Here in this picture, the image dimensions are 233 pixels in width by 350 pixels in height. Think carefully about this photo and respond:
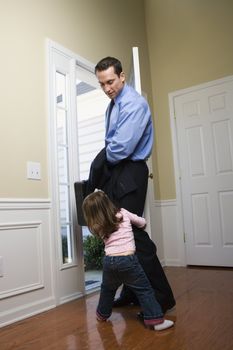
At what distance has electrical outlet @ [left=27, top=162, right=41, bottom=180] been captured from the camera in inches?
83.7

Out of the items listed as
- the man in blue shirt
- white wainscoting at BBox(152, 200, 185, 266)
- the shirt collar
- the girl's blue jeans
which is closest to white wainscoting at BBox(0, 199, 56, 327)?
the man in blue shirt

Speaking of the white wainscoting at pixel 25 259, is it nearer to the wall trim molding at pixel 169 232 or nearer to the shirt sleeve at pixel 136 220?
the shirt sleeve at pixel 136 220

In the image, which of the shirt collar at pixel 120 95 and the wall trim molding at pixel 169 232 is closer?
the shirt collar at pixel 120 95

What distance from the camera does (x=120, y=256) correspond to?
5.33 feet

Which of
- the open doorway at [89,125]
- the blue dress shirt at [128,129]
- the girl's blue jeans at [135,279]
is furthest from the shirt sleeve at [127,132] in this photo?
the open doorway at [89,125]

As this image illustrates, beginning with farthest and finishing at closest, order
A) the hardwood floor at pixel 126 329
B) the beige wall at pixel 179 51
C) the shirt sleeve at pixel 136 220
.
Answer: the beige wall at pixel 179 51
the shirt sleeve at pixel 136 220
the hardwood floor at pixel 126 329

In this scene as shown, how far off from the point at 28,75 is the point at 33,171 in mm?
681

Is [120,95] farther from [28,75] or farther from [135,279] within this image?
[135,279]

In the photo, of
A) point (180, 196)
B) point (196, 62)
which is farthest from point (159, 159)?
point (196, 62)

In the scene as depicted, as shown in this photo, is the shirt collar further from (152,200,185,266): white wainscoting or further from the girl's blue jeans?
(152,200,185,266): white wainscoting

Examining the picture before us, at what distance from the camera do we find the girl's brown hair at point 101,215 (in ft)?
5.31

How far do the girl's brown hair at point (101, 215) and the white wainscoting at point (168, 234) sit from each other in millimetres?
1903

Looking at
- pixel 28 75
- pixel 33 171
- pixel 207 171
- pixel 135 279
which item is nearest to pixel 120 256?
pixel 135 279

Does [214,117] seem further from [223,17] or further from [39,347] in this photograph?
[39,347]
